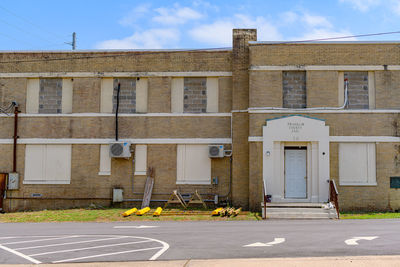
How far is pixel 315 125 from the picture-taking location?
750 inches

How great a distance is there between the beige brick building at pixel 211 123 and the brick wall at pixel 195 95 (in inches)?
1.8

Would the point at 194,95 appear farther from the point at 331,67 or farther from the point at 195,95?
the point at 331,67

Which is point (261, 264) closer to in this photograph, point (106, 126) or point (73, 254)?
point (73, 254)

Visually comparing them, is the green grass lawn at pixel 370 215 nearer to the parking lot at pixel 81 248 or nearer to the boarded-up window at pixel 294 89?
the boarded-up window at pixel 294 89

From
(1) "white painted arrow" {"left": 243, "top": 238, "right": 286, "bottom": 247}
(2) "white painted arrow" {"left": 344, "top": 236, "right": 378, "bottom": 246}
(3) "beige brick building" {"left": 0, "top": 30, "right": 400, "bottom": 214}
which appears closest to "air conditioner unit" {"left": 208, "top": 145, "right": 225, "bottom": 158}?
(3) "beige brick building" {"left": 0, "top": 30, "right": 400, "bottom": 214}

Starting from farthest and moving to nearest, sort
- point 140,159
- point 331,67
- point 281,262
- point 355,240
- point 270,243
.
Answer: point 140,159 → point 331,67 → point 355,240 → point 270,243 → point 281,262

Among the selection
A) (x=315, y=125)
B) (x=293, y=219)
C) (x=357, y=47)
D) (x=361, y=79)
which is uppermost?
(x=357, y=47)

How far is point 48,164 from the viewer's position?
2105 cm

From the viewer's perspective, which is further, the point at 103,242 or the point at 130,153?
the point at 130,153

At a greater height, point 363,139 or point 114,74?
point 114,74

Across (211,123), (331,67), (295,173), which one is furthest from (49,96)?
(331,67)

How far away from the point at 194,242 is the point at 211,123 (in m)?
10.1

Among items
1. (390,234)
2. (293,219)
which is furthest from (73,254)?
(293,219)

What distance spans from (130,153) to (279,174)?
663 cm
